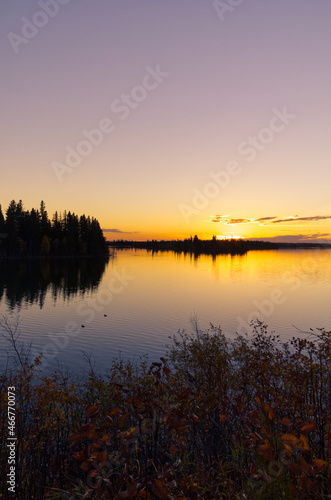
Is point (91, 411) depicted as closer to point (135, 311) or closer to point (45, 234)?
point (135, 311)

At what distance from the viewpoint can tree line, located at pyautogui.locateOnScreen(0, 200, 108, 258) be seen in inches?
5768

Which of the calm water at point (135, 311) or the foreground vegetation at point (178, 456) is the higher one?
the foreground vegetation at point (178, 456)

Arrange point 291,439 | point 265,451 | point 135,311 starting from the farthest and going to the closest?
point 135,311
point 265,451
point 291,439

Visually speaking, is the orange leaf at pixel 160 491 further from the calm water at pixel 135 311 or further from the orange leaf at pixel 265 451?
the calm water at pixel 135 311

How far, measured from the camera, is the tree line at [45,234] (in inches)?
5768

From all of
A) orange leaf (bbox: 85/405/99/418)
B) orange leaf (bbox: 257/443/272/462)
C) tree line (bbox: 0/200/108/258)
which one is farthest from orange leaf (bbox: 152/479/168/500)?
tree line (bbox: 0/200/108/258)

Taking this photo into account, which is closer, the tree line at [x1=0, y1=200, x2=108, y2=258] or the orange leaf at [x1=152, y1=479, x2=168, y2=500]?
the orange leaf at [x1=152, y1=479, x2=168, y2=500]

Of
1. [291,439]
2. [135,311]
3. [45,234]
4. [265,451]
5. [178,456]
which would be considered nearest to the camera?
[291,439]

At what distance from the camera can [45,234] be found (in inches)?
6250

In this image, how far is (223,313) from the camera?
50.8 meters

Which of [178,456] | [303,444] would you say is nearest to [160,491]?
[303,444]

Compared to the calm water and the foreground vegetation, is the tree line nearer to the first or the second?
the calm water

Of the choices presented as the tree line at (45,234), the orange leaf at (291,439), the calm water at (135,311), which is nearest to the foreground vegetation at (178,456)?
the orange leaf at (291,439)

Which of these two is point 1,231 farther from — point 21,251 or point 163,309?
point 163,309
